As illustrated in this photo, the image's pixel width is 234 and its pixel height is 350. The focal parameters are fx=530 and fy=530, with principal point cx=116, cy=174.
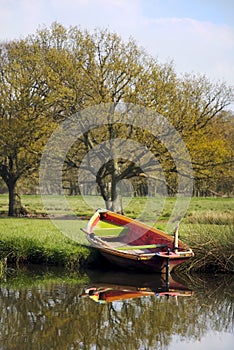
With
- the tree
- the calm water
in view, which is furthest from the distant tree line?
the calm water

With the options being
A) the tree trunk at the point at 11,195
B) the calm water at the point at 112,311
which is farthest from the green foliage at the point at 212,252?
the tree trunk at the point at 11,195

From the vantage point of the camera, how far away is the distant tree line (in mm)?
23016

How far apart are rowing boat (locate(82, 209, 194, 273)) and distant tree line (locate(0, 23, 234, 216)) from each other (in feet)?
22.8

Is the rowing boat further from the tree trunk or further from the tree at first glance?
the tree trunk

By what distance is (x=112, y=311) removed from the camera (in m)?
10.4

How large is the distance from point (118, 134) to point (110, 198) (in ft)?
11.7

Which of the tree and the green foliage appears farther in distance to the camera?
the tree

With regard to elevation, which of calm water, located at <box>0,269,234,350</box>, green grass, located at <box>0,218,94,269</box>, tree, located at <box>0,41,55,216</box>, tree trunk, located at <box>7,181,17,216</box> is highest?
tree, located at <box>0,41,55,216</box>

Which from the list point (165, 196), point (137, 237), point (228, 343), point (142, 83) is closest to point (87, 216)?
point (165, 196)

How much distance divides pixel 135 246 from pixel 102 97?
1049 cm

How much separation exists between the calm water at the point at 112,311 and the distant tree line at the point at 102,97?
34.2 feet

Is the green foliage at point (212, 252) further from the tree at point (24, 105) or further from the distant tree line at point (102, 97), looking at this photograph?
the tree at point (24, 105)

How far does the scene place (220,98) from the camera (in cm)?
2420

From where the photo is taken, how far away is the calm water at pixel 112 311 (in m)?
8.70
